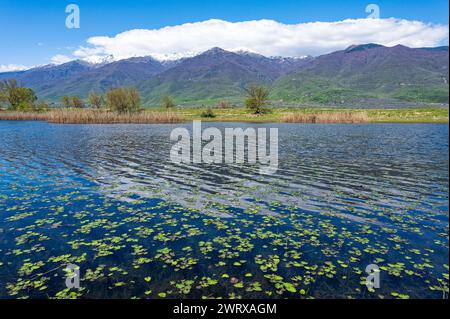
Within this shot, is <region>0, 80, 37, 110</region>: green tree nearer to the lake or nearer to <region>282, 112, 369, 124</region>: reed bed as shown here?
<region>282, 112, 369, 124</region>: reed bed

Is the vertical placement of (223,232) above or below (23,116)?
below

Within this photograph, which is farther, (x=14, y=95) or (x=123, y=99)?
(x=14, y=95)

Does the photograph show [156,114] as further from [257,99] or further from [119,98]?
[257,99]

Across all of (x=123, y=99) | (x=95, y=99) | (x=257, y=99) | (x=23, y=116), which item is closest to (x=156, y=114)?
(x=123, y=99)

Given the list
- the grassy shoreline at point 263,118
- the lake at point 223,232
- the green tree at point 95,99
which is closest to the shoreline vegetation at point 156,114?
the grassy shoreline at point 263,118

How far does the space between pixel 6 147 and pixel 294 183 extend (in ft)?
169

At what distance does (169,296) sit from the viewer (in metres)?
11.4

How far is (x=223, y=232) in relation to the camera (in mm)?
17312

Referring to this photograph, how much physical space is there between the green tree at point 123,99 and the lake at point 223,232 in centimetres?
11123

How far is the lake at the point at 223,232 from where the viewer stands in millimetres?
12133

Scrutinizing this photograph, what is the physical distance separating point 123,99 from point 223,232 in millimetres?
135320

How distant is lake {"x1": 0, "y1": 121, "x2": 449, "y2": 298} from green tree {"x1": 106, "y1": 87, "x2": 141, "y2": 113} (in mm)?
111229

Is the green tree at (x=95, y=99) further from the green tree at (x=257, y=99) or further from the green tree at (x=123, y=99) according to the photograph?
the green tree at (x=257, y=99)
